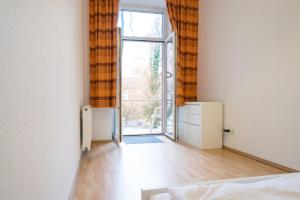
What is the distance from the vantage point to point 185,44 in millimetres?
4457

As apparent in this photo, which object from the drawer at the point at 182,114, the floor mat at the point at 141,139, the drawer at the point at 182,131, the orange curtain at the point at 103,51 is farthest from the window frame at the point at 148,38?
the floor mat at the point at 141,139

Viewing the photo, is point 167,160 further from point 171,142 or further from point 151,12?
point 151,12

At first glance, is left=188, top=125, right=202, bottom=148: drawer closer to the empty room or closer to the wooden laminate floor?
the empty room

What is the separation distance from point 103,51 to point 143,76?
1616 millimetres

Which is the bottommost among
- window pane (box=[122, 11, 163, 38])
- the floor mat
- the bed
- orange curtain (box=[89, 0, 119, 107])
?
the floor mat

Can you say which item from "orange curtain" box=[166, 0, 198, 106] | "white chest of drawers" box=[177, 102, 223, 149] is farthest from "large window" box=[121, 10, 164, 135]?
"white chest of drawers" box=[177, 102, 223, 149]

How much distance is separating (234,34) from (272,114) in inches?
55.5

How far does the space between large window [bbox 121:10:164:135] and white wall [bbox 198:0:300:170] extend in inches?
52.6

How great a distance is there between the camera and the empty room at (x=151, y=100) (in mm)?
792

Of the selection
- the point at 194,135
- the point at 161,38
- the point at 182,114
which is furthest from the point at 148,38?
the point at 194,135

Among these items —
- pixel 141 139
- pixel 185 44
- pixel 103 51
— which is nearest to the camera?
pixel 103 51

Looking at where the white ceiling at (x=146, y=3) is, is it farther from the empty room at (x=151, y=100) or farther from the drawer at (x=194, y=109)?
the drawer at (x=194, y=109)

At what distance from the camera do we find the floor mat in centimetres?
441

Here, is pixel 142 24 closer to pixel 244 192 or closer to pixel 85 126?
pixel 85 126
